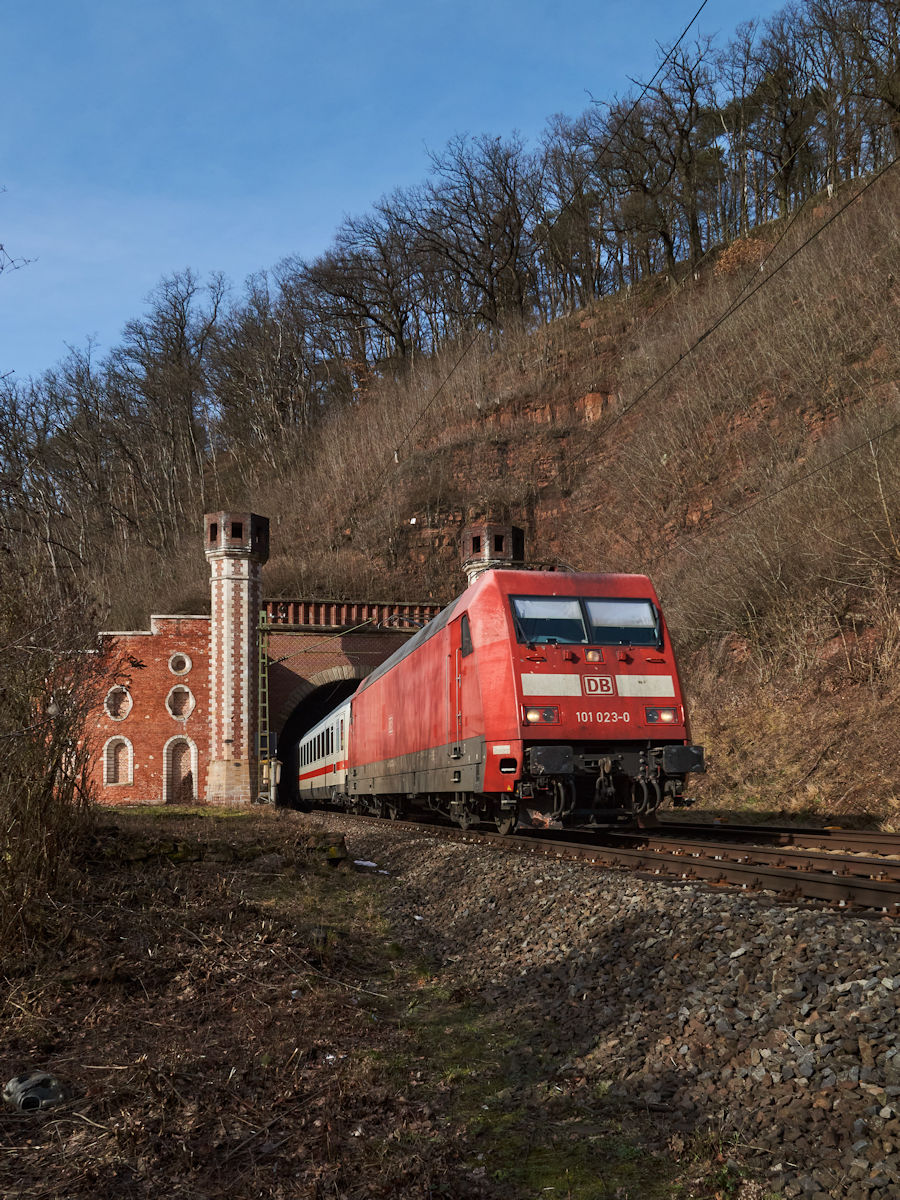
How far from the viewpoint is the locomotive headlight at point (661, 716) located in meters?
11.9

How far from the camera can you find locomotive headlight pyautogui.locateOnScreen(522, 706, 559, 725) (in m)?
Result: 11.3

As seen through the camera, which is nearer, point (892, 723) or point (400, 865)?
point (400, 865)

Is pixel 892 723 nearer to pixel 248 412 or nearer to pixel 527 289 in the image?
pixel 527 289

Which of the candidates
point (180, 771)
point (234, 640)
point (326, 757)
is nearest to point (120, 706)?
point (180, 771)

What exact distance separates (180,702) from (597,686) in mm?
22013

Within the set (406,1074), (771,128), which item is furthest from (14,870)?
(771,128)

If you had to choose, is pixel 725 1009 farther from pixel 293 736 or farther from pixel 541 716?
pixel 293 736

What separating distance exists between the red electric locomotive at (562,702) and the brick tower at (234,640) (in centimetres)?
1708

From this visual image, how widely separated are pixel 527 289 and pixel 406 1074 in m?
56.1

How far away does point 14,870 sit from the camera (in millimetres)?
6547

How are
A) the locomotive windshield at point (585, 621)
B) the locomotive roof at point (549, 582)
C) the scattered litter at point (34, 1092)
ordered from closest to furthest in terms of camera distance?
the scattered litter at point (34, 1092), the locomotive windshield at point (585, 621), the locomotive roof at point (549, 582)

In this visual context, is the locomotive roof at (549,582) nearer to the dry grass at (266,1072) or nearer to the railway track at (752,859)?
the railway track at (752,859)

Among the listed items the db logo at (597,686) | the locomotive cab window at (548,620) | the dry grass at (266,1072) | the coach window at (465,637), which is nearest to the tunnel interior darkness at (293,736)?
the coach window at (465,637)

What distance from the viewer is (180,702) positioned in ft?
102
